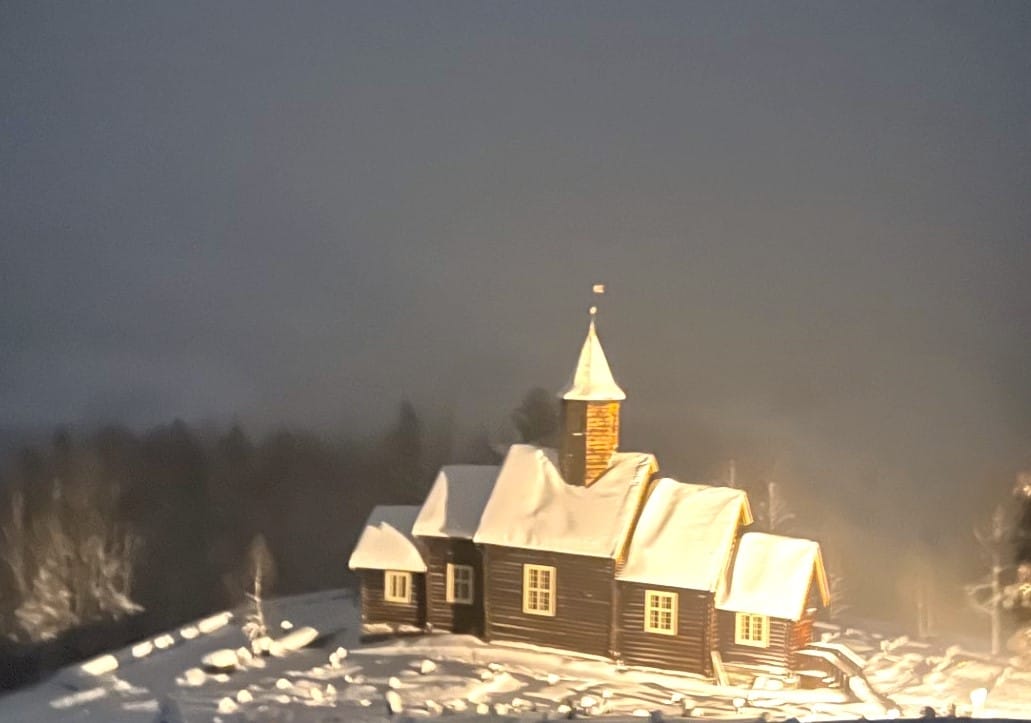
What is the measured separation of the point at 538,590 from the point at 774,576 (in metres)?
1.75

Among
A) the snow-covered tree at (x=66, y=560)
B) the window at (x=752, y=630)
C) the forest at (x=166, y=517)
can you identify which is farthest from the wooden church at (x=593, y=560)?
the snow-covered tree at (x=66, y=560)

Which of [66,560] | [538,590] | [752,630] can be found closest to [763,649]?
[752,630]

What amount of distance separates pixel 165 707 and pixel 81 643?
1.37 metres

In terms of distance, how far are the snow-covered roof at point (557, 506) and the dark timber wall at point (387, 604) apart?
739mm

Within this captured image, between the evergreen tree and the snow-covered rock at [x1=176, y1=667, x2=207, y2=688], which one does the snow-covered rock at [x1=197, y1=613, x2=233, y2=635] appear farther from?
the evergreen tree

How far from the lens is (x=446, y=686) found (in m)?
7.19

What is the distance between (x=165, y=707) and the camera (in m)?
6.85

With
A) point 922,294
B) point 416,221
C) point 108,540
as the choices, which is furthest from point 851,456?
point 108,540

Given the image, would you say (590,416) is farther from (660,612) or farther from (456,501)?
(660,612)

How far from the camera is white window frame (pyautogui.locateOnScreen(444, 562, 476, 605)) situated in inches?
328

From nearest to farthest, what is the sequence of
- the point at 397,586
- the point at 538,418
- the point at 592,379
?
the point at 592,379
the point at 538,418
the point at 397,586

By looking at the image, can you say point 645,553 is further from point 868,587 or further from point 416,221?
point 416,221

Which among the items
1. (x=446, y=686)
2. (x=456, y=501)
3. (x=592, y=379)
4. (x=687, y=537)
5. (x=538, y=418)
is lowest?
(x=446, y=686)

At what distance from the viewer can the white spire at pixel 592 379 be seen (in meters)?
7.89
